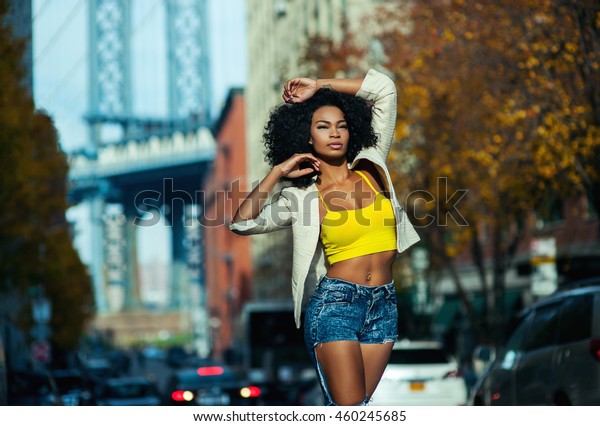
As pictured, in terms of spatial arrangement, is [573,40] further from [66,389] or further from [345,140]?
[345,140]

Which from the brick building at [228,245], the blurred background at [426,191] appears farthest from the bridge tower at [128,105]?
the blurred background at [426,191]

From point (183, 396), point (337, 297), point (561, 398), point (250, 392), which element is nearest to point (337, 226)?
point (337, 297)

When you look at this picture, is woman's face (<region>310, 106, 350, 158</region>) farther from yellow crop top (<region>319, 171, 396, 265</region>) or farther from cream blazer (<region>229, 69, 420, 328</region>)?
yellow crop top (<region>319, 171, 396, 265</region>)

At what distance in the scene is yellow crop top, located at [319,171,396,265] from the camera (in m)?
4.30

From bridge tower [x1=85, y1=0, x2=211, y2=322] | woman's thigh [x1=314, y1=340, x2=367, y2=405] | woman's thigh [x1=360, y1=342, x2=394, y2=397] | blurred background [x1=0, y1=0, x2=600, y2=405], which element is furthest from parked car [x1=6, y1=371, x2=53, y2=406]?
bridge tower [x1=85, y1=0, x2=211, y2=322]

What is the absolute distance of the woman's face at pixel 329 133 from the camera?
14.8ft

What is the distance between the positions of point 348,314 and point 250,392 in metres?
14.9

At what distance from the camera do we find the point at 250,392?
1889cm

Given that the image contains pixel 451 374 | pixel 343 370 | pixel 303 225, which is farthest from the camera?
pixel 451 374

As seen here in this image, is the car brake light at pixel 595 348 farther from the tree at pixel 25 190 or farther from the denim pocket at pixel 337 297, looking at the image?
the tree at pixel 25 190

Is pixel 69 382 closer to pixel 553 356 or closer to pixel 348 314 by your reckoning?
pixel 553 356

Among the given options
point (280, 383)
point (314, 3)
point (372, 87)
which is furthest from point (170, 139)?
point (372, 87)

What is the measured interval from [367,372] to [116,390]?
881 inches

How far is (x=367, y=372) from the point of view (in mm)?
4277
